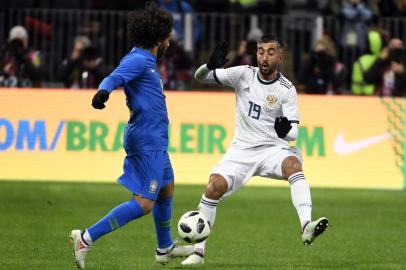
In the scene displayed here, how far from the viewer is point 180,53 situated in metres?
22.3

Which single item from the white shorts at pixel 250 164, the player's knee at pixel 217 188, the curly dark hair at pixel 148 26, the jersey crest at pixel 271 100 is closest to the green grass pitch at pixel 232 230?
the player's knee at pixel 217 188

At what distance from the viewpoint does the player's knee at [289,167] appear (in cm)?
1172

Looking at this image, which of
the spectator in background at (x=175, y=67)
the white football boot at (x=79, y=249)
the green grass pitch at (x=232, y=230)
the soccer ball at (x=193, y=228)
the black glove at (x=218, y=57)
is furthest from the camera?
the spectator in background at (x=175, y=67)

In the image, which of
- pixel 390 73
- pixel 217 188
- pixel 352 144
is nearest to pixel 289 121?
pixel 217 188

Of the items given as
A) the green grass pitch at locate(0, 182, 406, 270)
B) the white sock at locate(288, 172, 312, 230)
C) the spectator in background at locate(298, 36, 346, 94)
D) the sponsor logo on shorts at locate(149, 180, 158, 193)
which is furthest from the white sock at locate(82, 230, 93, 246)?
the spectator in background at locate(298, 36, 346, 94)

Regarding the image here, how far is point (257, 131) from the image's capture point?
1205cm

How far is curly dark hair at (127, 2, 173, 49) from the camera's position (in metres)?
10.6

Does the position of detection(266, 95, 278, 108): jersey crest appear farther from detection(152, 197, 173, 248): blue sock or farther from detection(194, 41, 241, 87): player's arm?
detection(152, 197, 173, 248): blue sock

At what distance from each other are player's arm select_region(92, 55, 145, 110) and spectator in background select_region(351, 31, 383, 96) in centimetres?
1226

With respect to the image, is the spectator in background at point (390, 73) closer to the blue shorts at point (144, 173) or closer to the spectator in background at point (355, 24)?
the spectator in background at point (355, 24)

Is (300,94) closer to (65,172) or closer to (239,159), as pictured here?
(65,172)

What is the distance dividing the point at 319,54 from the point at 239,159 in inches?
414

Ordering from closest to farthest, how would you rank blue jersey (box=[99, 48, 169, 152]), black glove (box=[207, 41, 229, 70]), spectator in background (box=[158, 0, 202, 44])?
blue jersey (box=[99, 48, 169, 152]) < black glove (box=[207, 41, 229, 70]) < spectator in background (box=[158, 0, 202, 44])

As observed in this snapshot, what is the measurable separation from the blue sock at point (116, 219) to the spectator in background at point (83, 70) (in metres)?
11.6
